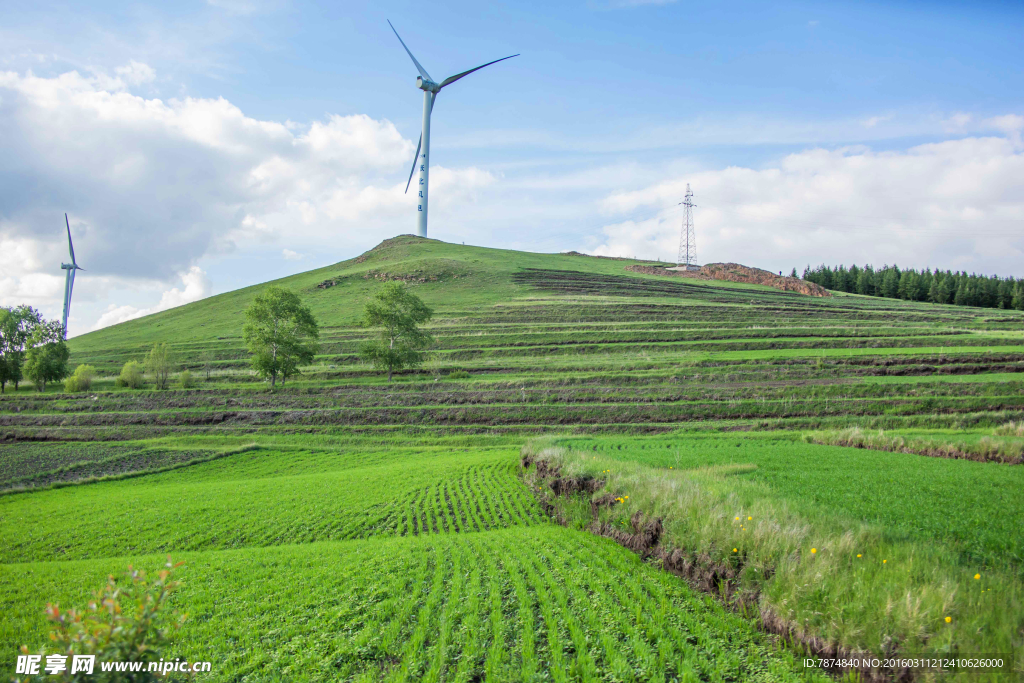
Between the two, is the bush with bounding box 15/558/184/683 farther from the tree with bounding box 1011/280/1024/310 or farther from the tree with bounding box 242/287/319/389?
the tree with bounding box 1011/280/1024/310

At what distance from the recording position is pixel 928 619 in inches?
315

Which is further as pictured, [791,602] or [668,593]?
[668,593]

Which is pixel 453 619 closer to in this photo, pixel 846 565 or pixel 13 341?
pixel 846 565

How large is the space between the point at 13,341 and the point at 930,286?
20548 centimetres

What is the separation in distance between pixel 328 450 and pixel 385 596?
31713 millimetres

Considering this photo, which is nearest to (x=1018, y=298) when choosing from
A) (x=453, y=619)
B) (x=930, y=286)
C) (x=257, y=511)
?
(x=930, y=286)

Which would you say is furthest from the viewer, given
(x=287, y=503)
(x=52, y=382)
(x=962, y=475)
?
(x=52, y=382)

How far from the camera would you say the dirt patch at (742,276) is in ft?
397

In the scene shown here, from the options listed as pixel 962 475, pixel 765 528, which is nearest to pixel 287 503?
pixel 765 528

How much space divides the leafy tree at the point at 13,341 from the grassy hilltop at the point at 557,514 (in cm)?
1823

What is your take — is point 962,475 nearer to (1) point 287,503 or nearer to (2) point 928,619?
(2) point 928,619

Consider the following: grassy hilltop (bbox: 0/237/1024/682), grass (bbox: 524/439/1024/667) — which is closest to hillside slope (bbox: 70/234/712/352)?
grassy hilltop (bbox: 0/237/1024/682)

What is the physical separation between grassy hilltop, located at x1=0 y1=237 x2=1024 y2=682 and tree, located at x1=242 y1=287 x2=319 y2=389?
391 cm

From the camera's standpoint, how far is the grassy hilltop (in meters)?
8.95
